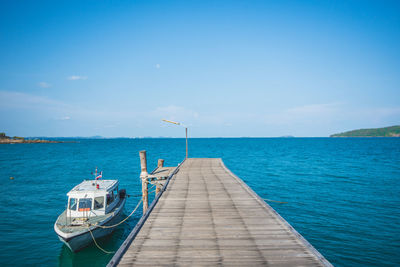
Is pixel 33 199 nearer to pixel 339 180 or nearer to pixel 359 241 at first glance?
pixel 359 241

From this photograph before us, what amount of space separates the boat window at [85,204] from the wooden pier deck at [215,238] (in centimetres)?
591

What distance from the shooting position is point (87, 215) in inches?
559

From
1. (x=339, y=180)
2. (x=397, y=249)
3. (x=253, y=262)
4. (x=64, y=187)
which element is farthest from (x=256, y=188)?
(x=64, y=187)

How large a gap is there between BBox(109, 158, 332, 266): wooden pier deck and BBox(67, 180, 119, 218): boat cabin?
545cm

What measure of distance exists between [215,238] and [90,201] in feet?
35.5

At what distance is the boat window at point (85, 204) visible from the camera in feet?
47.5

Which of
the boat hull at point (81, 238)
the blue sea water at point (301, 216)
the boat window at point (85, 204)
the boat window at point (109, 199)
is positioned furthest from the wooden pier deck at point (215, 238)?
the blue sea water at point (301, 216)

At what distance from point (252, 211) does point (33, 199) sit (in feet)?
82.0

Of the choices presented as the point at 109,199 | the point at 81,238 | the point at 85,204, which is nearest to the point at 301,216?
the point at 109,199

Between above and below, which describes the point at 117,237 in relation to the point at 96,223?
below

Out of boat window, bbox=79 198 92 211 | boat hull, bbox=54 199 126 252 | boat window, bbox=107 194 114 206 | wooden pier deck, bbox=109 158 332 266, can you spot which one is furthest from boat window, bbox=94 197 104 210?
wooden pier deck, bbox=109 158 332 266

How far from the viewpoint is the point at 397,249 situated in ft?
42.9

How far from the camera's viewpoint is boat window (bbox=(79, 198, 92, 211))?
47.5ft

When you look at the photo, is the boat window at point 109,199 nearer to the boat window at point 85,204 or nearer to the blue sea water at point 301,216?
the boat window at point 85,204
